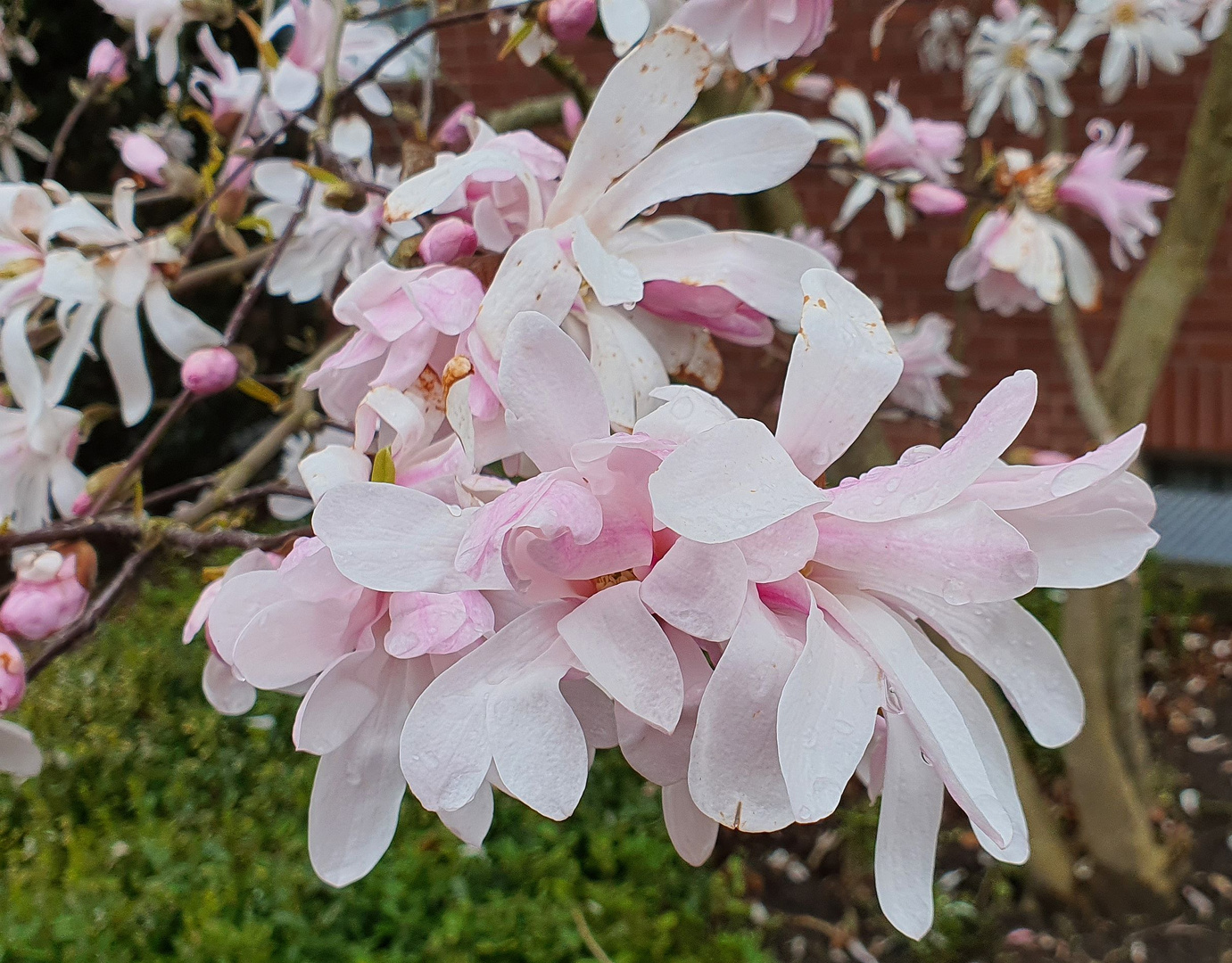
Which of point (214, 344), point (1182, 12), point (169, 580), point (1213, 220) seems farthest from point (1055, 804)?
point (169, 580)

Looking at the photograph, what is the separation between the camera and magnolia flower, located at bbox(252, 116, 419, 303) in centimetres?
71

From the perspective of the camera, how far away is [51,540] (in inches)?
21.7

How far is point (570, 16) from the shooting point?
56 centimetres

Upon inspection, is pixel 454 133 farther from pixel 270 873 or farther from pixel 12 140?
pixel 270 873

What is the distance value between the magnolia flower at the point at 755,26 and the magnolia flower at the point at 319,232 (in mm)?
283

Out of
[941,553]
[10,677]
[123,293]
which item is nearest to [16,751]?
[10,677]

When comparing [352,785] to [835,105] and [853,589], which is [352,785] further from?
[835,105]

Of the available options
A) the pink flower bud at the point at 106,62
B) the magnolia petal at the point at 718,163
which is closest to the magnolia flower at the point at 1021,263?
the magnolia petal at the point at 718,163

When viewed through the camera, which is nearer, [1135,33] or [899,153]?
[899,153]

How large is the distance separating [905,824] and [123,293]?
1.96 feet

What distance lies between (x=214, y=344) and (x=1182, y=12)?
4.54 ft

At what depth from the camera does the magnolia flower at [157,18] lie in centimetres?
81

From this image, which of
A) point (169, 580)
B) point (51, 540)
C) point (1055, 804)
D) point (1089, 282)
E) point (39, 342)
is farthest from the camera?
point (169, 580)

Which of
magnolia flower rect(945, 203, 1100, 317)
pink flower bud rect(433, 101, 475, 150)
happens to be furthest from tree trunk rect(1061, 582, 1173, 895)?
pink flower bud rect(433, 101, 475, 150)
